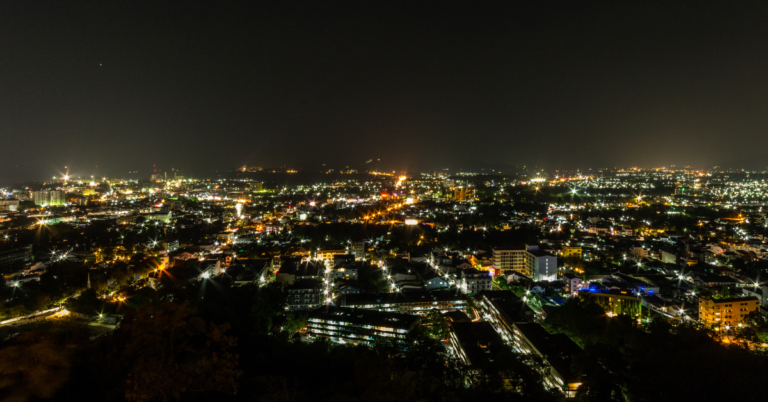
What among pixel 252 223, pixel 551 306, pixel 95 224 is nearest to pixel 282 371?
pixel 551 306

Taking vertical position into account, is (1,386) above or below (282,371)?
above

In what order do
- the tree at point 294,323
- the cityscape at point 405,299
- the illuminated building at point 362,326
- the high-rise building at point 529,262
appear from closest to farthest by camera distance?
the cityscape at point 405,299 → the illuminated building at point 362,326 → the tree at point 294,323 → the high-rise building at point 529,262

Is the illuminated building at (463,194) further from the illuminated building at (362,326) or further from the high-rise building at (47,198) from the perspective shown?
the high-rise building at (47,198)

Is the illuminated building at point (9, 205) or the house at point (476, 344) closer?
the house at point (476, 344)

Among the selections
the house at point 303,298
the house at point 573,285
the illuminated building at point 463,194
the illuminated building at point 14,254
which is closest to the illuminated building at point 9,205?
the illuminated building at point 14,254

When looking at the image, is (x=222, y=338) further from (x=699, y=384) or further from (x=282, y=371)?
(x=699, y=384)

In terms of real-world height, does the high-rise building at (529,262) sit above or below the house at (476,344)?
above
